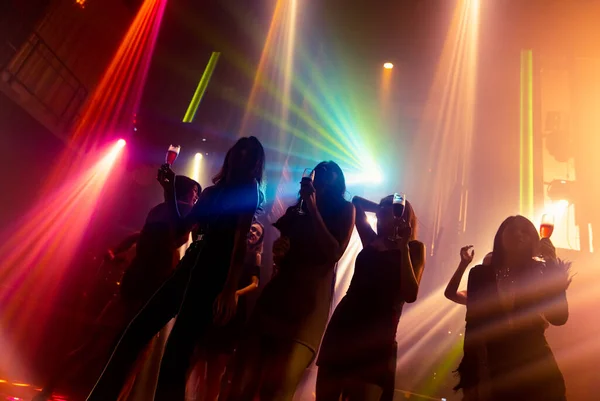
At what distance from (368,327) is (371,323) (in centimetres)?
3

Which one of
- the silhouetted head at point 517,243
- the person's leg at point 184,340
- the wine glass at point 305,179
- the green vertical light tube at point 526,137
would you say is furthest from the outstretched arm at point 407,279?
the green vertical light tube at point 526,137

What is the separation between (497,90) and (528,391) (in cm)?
737

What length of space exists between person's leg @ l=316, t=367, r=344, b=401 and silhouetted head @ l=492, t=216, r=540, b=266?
126 centimetres

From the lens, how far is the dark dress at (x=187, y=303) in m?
1.49

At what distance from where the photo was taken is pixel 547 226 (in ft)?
9.65

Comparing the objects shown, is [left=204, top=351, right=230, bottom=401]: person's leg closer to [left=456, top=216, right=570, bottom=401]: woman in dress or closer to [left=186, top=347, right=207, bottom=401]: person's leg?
→ [left=186, top=347, right=207, bottom=401]: person's leg

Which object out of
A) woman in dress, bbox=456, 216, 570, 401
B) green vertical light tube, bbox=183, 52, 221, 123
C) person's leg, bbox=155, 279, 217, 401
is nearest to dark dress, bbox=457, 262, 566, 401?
woman in dress, bbox=456, 216, 570, 401

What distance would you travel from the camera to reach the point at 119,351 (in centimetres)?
154

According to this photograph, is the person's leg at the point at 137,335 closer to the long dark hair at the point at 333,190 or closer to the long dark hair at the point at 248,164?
the long dark hair at the point at 248,164

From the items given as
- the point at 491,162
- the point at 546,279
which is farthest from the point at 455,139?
the point at 546,279

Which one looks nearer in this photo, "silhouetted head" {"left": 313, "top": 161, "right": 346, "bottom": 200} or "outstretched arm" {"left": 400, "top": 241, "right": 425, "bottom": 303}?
"outstretched arm" {"left": 400, "top": 241, "right": 425, "bottom": 303}

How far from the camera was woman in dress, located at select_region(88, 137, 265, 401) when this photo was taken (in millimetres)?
1505

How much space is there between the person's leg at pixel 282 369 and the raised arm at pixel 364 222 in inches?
34.8

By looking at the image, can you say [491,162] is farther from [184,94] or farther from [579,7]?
[184,94]
